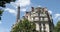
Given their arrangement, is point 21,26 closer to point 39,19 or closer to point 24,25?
point 24,25

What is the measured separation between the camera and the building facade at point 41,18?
119688 millimetres

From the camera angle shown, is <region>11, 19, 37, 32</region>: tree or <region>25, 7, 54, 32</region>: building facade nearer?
<region>11, 19, 37, 32</region>: tree

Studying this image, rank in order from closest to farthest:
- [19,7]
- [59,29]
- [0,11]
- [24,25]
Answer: [0,11] → [24,25] → [59,29] → [19,7]

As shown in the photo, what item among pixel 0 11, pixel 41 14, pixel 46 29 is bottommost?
pixel 46 29

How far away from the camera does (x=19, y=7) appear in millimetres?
158500

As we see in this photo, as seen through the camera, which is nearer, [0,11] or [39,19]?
[0,11]

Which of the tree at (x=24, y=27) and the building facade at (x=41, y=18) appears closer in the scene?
the tree at (x=24, y=27)

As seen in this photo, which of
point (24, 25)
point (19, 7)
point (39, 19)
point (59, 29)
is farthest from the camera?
point (19, 7)

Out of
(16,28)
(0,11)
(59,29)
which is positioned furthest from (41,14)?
(0,11)

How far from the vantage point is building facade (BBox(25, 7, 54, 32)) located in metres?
120

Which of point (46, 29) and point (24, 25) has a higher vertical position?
point (24, 25)

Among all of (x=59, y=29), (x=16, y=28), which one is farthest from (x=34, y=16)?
(x=16, y=28)

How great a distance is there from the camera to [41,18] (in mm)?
120188

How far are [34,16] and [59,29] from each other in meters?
33.2
